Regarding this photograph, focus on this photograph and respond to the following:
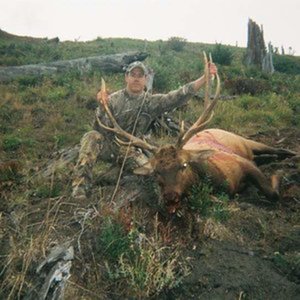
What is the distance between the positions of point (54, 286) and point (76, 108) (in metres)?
7.62

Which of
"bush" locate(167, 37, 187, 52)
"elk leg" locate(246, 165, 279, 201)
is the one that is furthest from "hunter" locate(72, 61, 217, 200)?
"bush" locate(167, 37, 187, 52)

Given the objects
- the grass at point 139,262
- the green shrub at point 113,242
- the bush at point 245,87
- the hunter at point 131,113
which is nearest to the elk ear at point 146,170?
the hunter at point 131,113

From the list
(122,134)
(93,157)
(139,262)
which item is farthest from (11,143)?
(139,262)

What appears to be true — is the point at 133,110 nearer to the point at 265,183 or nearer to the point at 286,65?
the point at 265,183

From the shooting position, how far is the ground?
3523 mm

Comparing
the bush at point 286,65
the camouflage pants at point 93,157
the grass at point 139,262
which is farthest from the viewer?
the bush at point 286,65

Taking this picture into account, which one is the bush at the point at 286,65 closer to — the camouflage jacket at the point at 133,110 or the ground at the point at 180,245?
the camouflage jacket at the point at 133,110

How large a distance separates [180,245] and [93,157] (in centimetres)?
209

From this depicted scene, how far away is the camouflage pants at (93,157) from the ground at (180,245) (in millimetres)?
319

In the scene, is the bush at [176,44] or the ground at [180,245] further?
the bush at [176,44]

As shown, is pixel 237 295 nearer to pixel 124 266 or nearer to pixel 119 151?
pixel 124 266

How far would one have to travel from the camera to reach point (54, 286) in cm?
346

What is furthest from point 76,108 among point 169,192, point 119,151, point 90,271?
point 90,271

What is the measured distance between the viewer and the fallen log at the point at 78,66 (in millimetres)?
14047
